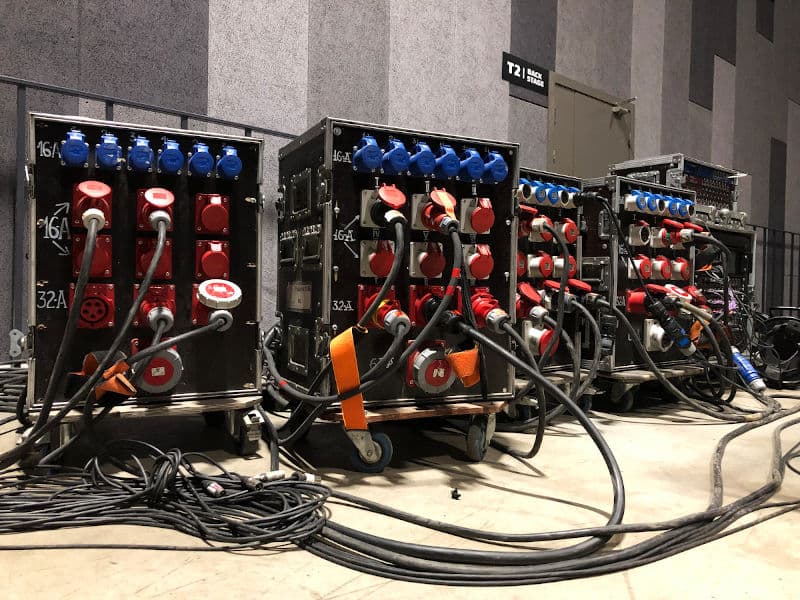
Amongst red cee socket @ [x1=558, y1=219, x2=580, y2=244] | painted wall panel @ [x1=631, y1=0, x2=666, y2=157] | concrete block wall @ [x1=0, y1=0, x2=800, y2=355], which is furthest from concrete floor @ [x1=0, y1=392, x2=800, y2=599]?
painted wall panel @ [x1=631, y1=0, x2=666, y2=157]

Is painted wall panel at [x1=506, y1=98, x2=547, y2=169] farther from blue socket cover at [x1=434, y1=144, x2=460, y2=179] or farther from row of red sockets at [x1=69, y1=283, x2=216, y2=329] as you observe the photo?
row of red sockets at [x1=69, y1=283, x2=216, y2=329]

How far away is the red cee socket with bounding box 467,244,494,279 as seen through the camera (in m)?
2.12

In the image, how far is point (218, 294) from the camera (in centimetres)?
190

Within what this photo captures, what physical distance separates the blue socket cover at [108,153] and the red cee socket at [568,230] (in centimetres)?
189

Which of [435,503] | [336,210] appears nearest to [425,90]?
[336,210]

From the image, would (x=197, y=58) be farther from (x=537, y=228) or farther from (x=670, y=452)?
(x=670, y=452)

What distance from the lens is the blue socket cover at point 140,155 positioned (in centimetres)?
188

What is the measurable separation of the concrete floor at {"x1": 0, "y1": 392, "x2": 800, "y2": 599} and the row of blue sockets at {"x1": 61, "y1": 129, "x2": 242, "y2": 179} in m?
0.97

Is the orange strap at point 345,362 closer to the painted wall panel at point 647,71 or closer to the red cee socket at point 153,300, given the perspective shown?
the red cee socket at point 153,300

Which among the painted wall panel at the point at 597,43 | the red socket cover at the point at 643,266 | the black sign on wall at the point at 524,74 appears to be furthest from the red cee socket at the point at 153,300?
the painted wall panel at the point at 597,43

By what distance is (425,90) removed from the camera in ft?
13.6

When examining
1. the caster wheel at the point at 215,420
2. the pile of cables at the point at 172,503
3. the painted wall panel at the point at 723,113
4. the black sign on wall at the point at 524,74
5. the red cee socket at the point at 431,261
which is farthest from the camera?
the painted wall panel at the point at 723,113

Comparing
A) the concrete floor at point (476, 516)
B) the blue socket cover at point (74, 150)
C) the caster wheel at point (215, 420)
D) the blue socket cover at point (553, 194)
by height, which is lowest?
the concrete floor at point (476, 516)

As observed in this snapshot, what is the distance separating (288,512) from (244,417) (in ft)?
2.24
